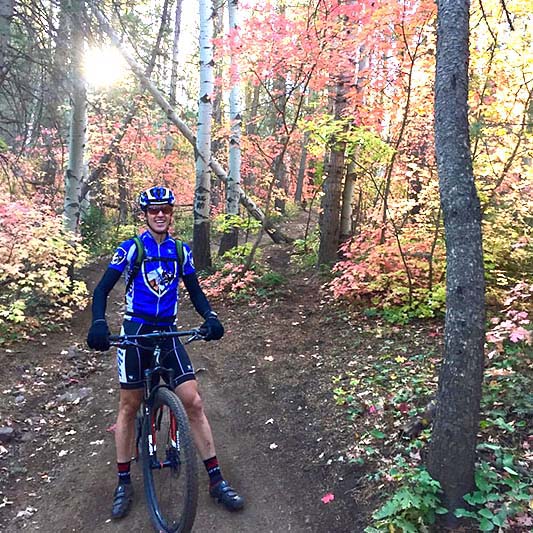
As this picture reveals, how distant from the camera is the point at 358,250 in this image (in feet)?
25.2

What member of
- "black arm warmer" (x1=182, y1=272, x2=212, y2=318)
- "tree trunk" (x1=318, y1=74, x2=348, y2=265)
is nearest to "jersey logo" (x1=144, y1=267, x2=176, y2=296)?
"black arm warmer" (x1=182, y1=272, x2=212, y2=318)

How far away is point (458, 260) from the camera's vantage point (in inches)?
111

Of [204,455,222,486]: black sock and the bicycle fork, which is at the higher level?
the bicycle fork

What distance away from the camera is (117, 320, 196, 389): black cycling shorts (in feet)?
11.5

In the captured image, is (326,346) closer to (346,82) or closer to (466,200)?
(466,200)

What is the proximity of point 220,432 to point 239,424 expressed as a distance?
231 mm

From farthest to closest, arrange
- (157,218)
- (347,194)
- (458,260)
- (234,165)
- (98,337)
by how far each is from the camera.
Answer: (234,165) → (347,194) → (157,218) → (98,337) → (458,260)

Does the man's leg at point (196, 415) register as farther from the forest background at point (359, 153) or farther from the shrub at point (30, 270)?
the shrub at point (30, 270)

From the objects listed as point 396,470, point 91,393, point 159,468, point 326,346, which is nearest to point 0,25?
point 91,393

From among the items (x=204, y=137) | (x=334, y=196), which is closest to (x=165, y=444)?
(x=334, y=196)

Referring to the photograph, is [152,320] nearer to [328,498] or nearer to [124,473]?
[124,473]

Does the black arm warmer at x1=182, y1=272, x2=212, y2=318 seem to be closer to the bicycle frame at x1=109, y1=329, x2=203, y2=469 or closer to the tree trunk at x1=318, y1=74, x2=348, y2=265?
the bicycle frame at x1=109, y1=329, x2=203, y2=469

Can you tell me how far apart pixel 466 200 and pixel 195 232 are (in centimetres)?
887

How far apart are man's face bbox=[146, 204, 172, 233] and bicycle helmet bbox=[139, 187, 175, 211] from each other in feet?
0.10
